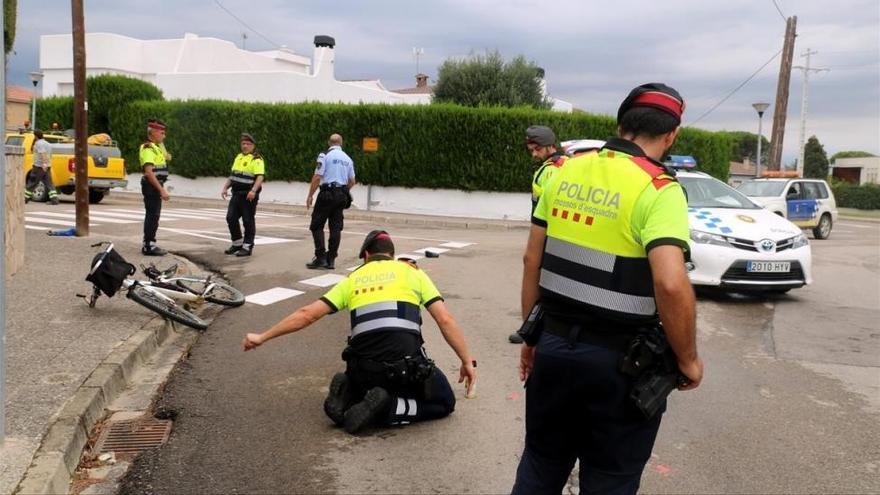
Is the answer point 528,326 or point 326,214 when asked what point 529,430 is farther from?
point 326,214

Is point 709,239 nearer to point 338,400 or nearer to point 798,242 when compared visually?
point 798,242

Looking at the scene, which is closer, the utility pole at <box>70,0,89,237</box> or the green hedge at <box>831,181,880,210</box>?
the utility pole at <box>70,0,89,237</box>

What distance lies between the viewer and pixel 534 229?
9.80 ft

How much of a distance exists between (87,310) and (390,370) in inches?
166

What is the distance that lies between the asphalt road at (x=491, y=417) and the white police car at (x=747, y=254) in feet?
1.09

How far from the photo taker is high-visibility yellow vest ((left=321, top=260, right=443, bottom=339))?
15.9 ft

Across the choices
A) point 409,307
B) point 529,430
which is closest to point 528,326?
point 529,430

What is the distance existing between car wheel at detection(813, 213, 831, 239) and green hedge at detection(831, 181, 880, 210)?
29775mm

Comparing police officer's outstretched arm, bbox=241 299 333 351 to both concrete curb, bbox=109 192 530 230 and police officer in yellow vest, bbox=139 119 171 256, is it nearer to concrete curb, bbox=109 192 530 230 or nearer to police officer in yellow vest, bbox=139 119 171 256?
police officer in yellow vest, bbox=139 119 171 256

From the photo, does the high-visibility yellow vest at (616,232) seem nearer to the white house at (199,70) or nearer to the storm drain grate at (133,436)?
the storm drain grate at (133,436)

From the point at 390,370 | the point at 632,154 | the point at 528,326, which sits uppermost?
the point at 632,154

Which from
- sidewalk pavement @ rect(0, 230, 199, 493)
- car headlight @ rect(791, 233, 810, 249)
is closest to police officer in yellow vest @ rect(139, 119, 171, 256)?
sidewalk pavement @ rect(0, 230, 199, 493)

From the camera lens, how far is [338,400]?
16.4 feet

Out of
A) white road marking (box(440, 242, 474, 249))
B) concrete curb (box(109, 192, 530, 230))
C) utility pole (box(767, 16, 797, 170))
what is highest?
utility pole (box(767, 16, 797, 170))
